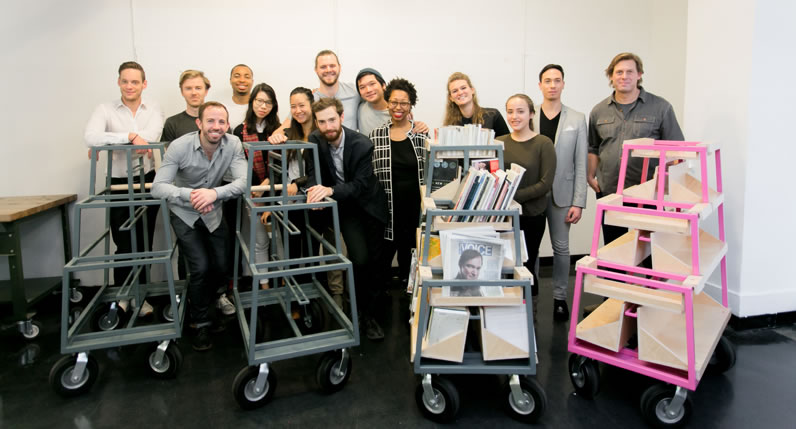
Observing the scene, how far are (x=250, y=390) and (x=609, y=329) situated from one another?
1.78 meters

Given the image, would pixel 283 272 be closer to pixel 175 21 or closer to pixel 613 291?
pixel 613 291

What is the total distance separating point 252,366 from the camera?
2.46 meters

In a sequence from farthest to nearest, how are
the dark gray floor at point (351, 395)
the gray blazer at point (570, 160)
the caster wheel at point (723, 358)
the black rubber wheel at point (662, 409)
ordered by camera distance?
the gray blazer at point (570, 160)
the caster wheel at point (723, 358)
the dark gray floor at point (351, 395)
the black rubber wheel at point (662, 409)

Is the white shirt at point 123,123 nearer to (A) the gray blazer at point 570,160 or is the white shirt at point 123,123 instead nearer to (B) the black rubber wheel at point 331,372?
(B) the black rubber wheel at point 331,372

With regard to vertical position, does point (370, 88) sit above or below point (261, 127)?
above

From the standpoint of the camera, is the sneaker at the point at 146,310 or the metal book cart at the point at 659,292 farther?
the sneaker at the point at 146,310

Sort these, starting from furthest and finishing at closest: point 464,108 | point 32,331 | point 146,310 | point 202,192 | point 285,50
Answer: point 285,50 → point 146,310 → point 464,108 → point 32,331 → point 202,192

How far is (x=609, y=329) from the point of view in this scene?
243 centimetres

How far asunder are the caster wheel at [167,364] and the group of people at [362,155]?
36 centimetres

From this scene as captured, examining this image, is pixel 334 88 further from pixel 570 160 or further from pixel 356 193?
pixel 570 160

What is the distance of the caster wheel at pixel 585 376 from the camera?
2.52 metres

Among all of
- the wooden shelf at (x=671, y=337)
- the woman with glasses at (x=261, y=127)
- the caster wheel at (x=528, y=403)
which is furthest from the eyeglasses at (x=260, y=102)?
the wooden shelf at (x=671, y=337)

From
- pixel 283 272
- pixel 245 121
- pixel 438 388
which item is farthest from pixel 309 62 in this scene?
pixel 438 388

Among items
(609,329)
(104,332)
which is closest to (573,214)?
(609,329)
